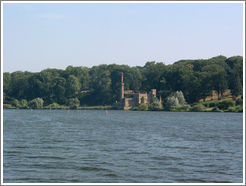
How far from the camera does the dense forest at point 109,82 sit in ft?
417

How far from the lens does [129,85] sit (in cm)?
16925

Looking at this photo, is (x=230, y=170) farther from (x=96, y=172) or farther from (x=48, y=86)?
(x=48, y=86)

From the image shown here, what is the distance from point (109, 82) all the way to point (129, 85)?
33.2ft

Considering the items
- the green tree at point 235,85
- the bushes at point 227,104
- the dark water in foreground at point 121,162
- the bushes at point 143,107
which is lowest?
the dark water in foreground at point 121,162

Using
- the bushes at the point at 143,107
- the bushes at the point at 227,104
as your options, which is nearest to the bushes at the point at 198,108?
Result: the bushes at the point at 227,104

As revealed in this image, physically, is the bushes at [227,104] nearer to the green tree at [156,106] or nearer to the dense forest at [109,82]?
the dense forest at [109,82]

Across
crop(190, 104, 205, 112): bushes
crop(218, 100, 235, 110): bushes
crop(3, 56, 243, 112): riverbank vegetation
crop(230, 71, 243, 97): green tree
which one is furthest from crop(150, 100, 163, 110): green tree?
crop(230, 71, 243, 97): green tree

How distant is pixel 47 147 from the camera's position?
88.2 ft

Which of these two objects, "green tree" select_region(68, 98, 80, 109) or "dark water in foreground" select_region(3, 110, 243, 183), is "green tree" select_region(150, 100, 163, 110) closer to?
"green tree" select_region(68, 98, 80, 109)

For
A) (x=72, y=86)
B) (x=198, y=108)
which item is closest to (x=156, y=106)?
(x=198, y=108)

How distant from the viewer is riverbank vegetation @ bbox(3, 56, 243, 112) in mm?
120375

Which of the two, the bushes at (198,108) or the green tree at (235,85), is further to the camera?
the green tree at (235,85)

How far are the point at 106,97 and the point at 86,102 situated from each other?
33.5ft

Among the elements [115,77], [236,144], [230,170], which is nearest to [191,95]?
[115,77]
